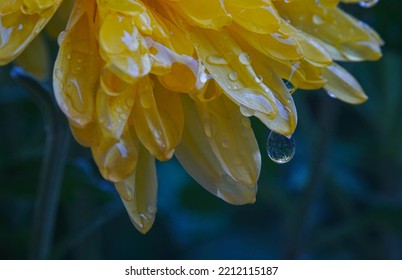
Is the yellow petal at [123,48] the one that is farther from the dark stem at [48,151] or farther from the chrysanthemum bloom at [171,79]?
the dark stem at [48,151]

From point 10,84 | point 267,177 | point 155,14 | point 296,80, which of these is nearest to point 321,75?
point 296,80

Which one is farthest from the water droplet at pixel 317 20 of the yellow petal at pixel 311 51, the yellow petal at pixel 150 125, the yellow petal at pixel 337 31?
the yellow petal at pixel 150 125

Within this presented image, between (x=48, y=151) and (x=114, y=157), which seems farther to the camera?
(x=48, y=151)

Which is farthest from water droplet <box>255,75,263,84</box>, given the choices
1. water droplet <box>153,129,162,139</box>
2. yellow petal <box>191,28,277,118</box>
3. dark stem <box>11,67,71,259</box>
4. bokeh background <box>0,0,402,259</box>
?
bokeh background <box>0,0,402,259</box>

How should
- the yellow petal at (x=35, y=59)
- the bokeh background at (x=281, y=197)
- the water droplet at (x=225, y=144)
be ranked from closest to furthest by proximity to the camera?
the water droplet at (x=225, y=144), the yellow petal at (x=35, y=59), the bokeh background at (x=281, y=197)

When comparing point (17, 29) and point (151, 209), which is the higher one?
point (17, 29)

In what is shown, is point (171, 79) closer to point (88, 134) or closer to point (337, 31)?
point (88, 134)

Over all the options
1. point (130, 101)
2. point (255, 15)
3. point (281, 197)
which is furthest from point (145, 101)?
point (281, 197)
